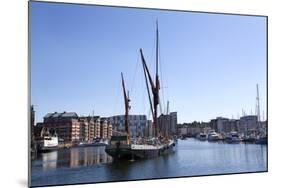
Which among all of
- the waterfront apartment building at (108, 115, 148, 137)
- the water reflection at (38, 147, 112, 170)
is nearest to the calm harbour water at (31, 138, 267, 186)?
the water reflection at (38, 147, 112, 170)

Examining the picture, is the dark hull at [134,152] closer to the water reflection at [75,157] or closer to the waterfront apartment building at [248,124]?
the water reflection at [75,157]

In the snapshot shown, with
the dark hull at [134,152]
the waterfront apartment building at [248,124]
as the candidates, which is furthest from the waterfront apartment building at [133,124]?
the waterfront apartment building at [248,124]

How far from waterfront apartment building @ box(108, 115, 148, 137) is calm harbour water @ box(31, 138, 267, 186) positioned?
23 centimetres

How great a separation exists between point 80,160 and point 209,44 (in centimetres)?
153

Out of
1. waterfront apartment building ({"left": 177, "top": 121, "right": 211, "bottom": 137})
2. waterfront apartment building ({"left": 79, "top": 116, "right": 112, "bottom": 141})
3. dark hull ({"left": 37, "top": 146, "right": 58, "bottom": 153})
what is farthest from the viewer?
waterfront apartment building ({"left": 177, "top": 121, "right": 211, "bottom": 137})

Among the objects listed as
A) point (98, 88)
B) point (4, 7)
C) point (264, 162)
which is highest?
point (4, 7)

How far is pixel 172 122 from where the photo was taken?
3941 millimetres

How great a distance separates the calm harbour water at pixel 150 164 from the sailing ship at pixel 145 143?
0.05 metres

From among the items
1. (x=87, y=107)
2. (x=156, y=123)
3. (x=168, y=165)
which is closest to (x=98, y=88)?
(x=87, y=107)

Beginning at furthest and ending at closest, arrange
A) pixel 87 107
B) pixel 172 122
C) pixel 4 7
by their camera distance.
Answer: pixel 172 122, pixel 87 107, pixel 4 7

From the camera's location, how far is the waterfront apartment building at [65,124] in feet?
11.7

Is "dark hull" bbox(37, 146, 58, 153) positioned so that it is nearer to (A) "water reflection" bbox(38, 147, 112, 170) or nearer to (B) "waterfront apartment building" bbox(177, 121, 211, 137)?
(A) "water reflection" bbox(38, 147, 112, 170)

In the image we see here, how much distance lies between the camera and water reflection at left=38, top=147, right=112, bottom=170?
3580 millimetres

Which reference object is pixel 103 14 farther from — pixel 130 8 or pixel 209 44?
pixel 209 44
